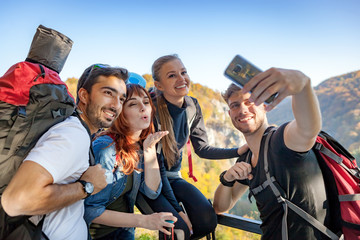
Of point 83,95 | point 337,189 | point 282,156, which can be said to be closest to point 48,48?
point 83,95

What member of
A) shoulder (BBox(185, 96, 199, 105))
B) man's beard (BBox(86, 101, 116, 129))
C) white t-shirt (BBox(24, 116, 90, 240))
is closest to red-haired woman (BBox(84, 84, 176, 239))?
man's beard (BBox(86, 101, 116, 129))

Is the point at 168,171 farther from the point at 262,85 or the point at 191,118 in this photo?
the point at 262,85

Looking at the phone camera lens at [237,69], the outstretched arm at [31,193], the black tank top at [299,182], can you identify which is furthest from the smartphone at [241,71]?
the outstretched arm at [31,193]

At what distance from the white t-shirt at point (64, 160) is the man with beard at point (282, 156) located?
2.62 ft

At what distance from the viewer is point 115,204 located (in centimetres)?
185

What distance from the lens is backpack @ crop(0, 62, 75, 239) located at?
1.05 meters

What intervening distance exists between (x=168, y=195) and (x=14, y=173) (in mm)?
1250

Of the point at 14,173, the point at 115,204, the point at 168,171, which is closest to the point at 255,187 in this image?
the point at 168,171

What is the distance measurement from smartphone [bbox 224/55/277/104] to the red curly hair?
1.14m

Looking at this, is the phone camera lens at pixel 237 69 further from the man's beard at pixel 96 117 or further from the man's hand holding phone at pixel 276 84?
the man's beard at pixel 96 117

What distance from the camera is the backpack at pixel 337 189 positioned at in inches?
51.4

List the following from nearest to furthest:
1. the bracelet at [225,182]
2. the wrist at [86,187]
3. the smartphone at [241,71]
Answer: the smartphone at [241,71], the wrist at [86,187], the bracelet at [225,182]

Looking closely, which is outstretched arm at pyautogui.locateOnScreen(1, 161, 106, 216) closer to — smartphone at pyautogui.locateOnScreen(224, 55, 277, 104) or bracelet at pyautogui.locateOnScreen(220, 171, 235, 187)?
smartphone at pyautogui.locateOnScreen(224, 55, 277, 104)

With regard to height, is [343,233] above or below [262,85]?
below
